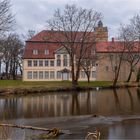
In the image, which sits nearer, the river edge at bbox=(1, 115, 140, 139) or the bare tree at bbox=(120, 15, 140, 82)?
the river edge at bbox=(1, 115, 140, 139)

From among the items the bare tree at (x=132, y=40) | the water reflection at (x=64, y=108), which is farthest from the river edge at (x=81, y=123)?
the bare tree at (x=132, y=40)

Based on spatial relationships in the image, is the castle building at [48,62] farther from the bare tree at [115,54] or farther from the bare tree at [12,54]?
the bare tree at [12,54]

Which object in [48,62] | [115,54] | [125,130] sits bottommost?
[125,130]

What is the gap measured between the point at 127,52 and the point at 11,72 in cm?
3612

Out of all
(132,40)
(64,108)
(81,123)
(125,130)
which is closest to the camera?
(125,130)

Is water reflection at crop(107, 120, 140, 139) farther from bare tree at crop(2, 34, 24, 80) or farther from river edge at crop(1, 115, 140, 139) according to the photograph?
bare tree at crop(2, 34, 24, 80)

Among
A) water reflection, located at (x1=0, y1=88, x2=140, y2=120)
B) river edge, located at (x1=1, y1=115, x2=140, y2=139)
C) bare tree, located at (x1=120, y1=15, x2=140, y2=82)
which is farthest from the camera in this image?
bare tree, located at (x1=120, y1=15, x2=140, y2=82)

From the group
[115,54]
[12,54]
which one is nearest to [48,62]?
[12,54]

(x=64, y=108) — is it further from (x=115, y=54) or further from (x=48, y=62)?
(x=115, y=54)

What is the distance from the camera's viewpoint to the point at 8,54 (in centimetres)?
9144

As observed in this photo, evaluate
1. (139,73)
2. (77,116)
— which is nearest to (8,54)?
(139,73)

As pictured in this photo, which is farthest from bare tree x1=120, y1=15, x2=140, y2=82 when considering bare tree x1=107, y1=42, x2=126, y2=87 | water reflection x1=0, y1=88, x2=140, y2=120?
water reflection x1=0, y1=88, x2=140, y2=120

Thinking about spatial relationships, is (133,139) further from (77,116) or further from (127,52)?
(127,52)

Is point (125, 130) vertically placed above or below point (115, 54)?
below
